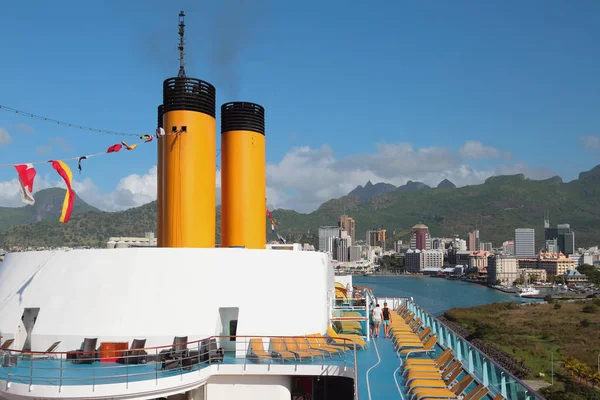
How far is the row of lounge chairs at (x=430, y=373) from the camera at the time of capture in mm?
8344

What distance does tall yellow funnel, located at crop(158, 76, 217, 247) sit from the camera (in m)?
12.1

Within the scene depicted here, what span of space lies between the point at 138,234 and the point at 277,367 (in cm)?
17543

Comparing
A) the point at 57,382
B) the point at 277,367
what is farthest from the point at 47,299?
the point at 277,367

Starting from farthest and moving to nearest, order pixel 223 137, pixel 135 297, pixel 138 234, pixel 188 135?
pixel 138 234, pixel 223 137, pixel 188 135, pixel 135 297

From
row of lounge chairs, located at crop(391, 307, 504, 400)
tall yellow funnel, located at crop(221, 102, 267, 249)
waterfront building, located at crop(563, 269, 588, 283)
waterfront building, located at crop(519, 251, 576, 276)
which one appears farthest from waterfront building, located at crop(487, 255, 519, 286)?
tall yellow funnel, located at crop(221, 102, 267, 249)

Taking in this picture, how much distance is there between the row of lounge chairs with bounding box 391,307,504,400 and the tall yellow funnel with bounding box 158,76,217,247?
17.3 feet

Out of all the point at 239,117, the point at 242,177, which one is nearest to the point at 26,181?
the point at 242,177

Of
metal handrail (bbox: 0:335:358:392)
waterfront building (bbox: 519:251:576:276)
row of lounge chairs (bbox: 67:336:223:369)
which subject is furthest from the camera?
waterfront building (bbox: 519:251:576:276)

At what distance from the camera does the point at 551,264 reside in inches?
6462

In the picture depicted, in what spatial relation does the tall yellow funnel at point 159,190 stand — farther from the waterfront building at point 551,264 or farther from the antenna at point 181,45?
the waterfront building at point 551,264

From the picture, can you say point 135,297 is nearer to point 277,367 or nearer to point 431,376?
point 277,367

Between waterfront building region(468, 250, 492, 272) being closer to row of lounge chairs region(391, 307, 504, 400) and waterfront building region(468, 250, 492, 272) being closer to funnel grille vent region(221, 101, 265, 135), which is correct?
row of lounge chairs region(391, 307, 504, 400)

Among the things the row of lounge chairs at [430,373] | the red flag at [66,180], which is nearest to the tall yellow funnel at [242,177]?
the red flag at [66,180]

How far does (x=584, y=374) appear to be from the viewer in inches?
1463
